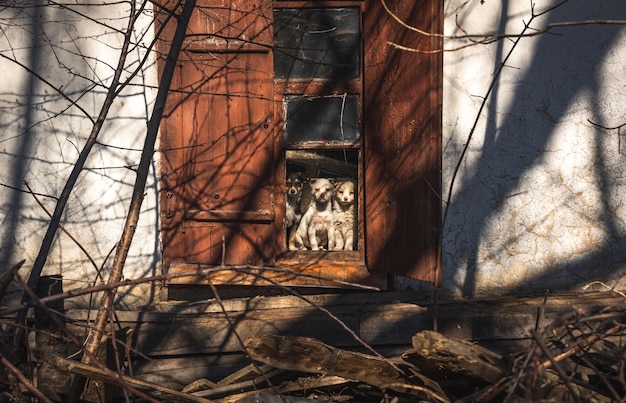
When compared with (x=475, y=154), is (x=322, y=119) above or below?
above

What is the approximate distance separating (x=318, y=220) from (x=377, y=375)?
284cm

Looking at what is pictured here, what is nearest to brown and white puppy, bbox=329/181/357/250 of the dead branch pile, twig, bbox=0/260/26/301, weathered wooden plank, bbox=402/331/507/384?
the dead branch pile

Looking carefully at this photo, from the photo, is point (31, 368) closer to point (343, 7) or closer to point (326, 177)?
point (343, 7)

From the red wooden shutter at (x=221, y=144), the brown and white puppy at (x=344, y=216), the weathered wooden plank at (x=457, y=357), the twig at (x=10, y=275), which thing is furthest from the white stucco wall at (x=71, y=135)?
the weathered wooden plank at (x=457, y=357)

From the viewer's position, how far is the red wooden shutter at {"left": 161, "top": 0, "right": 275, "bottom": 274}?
5371 mm

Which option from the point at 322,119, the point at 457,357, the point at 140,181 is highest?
the point at 322,119

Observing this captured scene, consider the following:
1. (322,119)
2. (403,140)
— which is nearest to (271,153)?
(322,119)

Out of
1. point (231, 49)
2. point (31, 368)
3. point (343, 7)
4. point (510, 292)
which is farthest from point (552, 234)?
point (31, 368)

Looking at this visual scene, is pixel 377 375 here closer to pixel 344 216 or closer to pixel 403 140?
pixel 403 140

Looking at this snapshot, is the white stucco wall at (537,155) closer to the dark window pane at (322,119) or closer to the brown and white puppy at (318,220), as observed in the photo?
the dark window pane at (322,119)

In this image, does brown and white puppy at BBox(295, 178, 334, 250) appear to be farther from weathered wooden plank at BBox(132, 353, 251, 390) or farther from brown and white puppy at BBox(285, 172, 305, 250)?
weathered wooden plank at BBox(132, 353, 251, 390)

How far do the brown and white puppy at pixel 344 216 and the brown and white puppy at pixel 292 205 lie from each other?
314 millimetres

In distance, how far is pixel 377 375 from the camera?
151 inches

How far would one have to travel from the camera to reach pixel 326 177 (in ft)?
23.7
